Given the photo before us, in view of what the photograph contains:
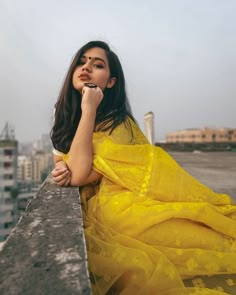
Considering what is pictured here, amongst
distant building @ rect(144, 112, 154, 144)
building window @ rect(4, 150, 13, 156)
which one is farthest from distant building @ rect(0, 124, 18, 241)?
distant building @ rect(144, 112, 154, 144)

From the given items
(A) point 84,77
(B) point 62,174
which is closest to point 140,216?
(B) point 62,174

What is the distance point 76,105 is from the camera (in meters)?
1.64

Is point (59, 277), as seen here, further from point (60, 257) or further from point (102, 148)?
point (102, 148)

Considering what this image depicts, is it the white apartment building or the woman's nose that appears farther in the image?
the white apartment building

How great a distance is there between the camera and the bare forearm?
4.09 feet

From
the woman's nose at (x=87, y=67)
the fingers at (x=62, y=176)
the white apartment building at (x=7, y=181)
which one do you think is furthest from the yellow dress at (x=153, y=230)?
the white apartment building at (x=7, y=181)

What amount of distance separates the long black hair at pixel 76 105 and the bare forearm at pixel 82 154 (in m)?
0.26

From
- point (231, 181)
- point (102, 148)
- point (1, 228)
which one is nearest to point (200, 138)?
point (1, 228)

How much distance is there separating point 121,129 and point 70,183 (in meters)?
0.40

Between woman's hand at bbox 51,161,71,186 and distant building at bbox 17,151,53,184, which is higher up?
woman's hand at bbox 51,161,71,186

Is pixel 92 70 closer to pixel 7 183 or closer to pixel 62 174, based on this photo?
pixel 62 174

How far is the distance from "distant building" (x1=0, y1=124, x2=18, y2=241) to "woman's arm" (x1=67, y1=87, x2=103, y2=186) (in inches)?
1273

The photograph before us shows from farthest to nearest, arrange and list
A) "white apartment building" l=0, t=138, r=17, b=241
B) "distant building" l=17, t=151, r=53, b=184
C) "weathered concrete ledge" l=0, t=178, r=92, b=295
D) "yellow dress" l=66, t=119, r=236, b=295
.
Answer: "distant building" l=17, t=151, r=53, b=184
"white apartment building" l=0, t=138, r=17, b=241
"yellow dress" l=66, t=119, r=236, b=295
"weathered concrete ledge" l=0, t=178, r=92, b=295

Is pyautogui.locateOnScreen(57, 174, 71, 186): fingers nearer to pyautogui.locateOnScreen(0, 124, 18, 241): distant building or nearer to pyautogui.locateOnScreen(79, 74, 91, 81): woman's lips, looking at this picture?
pyautogui.locateOnScreen(79, 74, 91, 81): woman's lips
